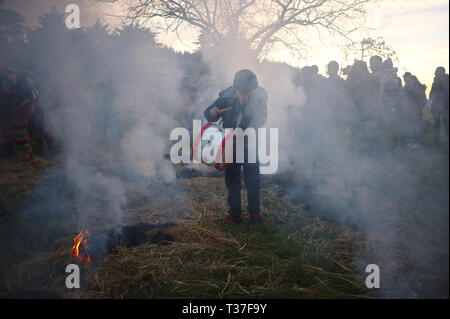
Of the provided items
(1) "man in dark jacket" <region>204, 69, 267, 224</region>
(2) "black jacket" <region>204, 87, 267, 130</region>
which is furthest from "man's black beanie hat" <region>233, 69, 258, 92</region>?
(2) "black jacket" <region>204, 87, 267, 130</region>

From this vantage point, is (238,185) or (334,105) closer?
(238,185)

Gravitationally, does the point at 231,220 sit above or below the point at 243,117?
below

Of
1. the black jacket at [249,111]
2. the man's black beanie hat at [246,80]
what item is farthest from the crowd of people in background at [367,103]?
the man's black beanie hat at [246,80]

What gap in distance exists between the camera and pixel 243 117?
3203 millimetres

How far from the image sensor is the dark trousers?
3287 mm

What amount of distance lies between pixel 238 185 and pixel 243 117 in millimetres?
811

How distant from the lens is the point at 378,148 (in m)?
4.93

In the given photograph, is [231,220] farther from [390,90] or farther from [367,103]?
[390,90]

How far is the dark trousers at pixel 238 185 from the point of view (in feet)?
10.8

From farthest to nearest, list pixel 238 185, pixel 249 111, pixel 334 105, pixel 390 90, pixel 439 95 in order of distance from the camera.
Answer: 1. pixel 334 105
2. pixel 390 90
3. pixel 439 95
4. pixel 238 185
5. pixel 249 111

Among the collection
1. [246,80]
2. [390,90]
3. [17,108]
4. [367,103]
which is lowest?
[246,80]

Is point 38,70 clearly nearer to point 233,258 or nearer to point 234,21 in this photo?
point 234,21

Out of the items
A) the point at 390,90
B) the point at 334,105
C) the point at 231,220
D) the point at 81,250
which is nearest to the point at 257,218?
the point at 231,220

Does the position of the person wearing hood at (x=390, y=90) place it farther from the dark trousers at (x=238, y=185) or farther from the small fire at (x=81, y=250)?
the small fire at (x=81, y=250)
